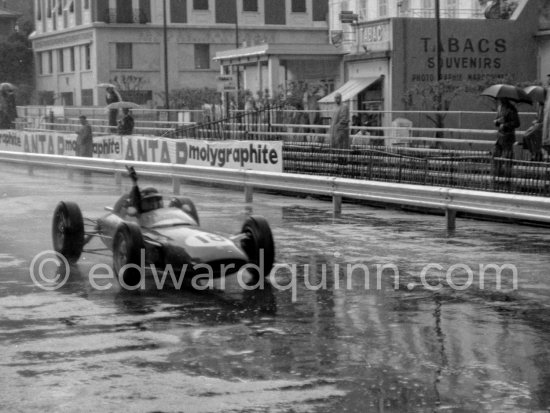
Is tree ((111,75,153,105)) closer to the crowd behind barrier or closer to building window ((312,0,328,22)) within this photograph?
building window ((312,0,328,22))

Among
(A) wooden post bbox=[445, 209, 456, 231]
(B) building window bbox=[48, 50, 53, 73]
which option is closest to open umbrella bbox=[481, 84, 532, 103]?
(A) wooden post bbox=[445, 209, 456, 231]

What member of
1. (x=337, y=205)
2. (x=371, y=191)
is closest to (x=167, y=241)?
(x=371, y=191)

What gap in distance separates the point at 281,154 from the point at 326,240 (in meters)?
10.1

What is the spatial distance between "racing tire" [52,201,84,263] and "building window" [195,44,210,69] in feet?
218

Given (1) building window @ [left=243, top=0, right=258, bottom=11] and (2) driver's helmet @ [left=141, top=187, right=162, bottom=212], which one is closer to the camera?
(2) driver's helmet @ [left=141, top=187, right=162, bottom=212]

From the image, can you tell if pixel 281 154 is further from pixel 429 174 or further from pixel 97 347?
pixel 97 347

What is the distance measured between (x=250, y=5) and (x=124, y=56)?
9087 mm

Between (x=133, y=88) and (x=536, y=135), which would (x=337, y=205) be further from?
(x=133, y=88)

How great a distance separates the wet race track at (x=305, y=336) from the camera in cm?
736

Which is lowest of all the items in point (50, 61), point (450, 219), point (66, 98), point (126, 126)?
point (450, 219)

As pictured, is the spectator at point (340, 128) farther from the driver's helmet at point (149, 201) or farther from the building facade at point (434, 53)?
the driver's helmet at point (149, 201)

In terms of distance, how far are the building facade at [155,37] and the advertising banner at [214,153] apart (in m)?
43.1

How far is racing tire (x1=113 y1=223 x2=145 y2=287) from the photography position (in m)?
11.8

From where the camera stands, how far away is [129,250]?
11773 mm
